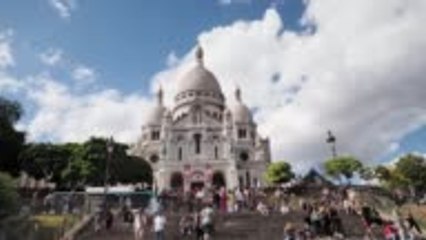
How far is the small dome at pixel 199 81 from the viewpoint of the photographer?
103 metres

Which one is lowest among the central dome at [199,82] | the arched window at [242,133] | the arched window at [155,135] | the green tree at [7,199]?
the green tree at [7,199]

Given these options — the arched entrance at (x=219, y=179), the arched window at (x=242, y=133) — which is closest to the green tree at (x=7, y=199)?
the arched entrance at (x=219, y=179)

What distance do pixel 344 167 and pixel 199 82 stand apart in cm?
3122

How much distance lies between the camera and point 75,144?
71375mm

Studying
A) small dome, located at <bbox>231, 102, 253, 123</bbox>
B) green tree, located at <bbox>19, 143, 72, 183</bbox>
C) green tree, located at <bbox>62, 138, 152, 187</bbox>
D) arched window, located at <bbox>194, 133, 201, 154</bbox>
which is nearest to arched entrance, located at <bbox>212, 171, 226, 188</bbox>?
arched window, located at <bbox>194, 133, 201, 154</bbox>

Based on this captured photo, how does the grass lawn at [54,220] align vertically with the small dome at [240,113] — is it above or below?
below

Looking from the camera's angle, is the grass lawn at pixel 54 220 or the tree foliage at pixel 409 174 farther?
the tree foliage at pixel 409 174

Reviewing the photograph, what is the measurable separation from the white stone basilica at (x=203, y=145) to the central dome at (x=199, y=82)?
7.9 inches

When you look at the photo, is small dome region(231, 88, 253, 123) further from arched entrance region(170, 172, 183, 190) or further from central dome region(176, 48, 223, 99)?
arched entrance region(170, 172, 183, 190)

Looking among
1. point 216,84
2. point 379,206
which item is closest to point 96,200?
point 379,206

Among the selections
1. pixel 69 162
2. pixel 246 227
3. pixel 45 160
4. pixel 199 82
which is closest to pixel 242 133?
→ pixel 199 82

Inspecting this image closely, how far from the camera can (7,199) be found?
30312 mm

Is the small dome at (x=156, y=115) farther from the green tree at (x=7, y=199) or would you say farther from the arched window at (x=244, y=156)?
the green tree at (x=7, y=199)

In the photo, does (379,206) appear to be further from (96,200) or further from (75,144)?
(75,144)
